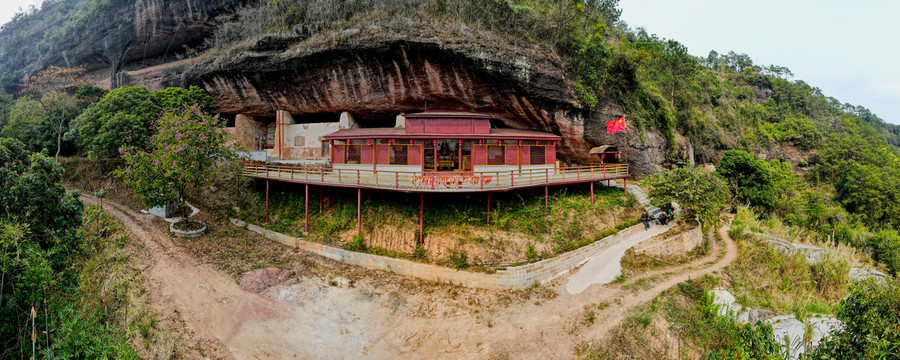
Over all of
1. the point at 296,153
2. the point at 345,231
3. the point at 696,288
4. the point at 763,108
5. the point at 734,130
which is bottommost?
the point at 696,288

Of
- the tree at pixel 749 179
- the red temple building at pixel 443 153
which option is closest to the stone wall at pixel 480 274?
the red temple building at pixel 443 153

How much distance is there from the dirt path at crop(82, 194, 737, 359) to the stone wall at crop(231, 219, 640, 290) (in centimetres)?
36

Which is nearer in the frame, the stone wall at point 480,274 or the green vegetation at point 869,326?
the green vegetation at point 869,326

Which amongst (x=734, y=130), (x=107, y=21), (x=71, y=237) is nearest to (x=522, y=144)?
(x=71, y=237)

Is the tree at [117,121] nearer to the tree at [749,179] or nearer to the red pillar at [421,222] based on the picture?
the red pillar at [421,222]

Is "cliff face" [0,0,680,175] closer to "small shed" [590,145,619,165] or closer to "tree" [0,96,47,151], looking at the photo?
"small shed" [590,145,619,165]

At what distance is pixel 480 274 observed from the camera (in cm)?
1168

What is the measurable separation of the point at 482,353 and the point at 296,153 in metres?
19.3

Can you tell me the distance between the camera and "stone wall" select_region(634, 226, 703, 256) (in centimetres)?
1388

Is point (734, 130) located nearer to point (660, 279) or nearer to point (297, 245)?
point (660, 279)

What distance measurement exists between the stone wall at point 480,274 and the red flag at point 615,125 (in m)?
7.36

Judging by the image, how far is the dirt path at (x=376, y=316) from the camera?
9.12 metres

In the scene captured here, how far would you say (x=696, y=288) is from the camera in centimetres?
1166

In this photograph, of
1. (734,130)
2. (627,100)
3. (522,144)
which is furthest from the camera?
(734,130)
